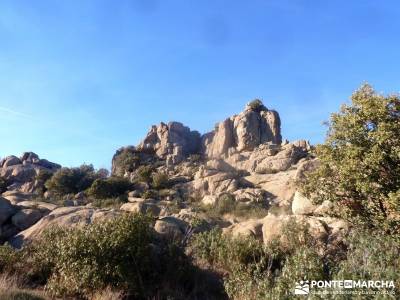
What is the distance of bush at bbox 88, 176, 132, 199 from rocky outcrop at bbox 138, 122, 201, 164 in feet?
42.8

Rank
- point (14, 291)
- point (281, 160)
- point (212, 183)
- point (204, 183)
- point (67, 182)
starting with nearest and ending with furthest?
point (14, 291) → point (212, 183) → point (204, 183) → point (67, 182) → point (281, 160)

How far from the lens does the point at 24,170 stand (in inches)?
1821

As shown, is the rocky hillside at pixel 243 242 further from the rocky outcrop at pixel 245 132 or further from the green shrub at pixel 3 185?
the rocky outcrop at pixel 245 132

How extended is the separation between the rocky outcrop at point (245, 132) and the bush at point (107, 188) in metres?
16.7

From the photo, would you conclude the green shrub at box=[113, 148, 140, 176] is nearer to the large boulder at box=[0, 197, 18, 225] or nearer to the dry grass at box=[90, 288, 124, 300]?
the large boulder at box=[0, 197, 18, 225]

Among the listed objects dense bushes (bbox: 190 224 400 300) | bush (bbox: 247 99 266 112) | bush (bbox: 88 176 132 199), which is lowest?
dense bushes (bbox: 190 224 400 300)

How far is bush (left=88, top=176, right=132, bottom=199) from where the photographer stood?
35750 millimetres

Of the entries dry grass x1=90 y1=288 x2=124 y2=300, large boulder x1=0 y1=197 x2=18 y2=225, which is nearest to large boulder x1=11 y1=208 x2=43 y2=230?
large boulder x1=0 y1=197 x2=18 y2=225

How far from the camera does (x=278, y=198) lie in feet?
105

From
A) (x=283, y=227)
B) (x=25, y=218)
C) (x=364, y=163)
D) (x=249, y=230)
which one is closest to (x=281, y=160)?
(x=249, y=230)

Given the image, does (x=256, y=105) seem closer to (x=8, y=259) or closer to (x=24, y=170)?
(x=24, y=170)

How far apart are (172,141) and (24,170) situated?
Answer: 18537 millimetres

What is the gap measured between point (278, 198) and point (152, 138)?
27.7m

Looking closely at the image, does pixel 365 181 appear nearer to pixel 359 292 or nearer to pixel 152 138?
pixel 359 292
